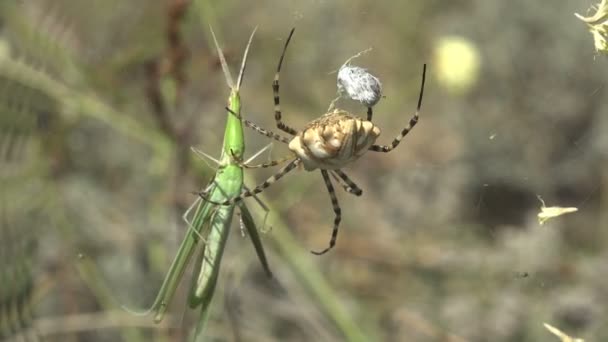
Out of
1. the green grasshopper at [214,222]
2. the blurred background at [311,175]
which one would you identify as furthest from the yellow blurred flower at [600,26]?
the green grasshopper at [214,222]

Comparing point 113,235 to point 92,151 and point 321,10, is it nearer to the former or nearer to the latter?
point 92,151

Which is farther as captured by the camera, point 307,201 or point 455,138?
point 455,138

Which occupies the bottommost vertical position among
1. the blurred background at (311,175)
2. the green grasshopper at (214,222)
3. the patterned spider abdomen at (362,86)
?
the green grasshopper at (214,222)

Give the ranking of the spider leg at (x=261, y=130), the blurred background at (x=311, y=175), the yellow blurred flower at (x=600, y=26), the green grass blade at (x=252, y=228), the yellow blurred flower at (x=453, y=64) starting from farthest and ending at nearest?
1. the yellow blurred flower at (x=453, y=64)
2. the blurred background at (x=311, y=175)
3. the green grass blade at (x=252, y=228)
4. the spider leg at (x=261, y=130)
5. the yellow blurred flower at (x=600, y=26)

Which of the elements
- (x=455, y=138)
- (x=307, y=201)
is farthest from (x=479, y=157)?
(x=307, y=201)

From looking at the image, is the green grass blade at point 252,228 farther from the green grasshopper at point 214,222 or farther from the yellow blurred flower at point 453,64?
the yellow blurred flower at point 453,64

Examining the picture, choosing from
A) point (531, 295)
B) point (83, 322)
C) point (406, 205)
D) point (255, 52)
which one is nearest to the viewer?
point (83, 322)

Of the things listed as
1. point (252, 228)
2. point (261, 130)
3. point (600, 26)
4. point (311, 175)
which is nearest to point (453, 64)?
point (311, 175)
